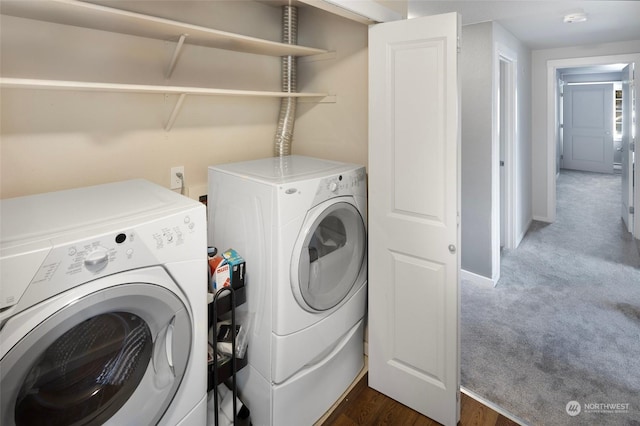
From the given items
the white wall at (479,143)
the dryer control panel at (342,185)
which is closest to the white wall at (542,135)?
the white wall at (479,143)

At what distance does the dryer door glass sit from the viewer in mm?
922

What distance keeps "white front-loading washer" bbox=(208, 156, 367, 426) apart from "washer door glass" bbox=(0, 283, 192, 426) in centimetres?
43

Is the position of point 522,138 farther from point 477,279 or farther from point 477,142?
point 477,279

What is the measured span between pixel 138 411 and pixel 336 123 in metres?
1.68

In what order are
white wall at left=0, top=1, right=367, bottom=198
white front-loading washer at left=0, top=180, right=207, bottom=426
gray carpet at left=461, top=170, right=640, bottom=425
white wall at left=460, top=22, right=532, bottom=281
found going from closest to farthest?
white front-loading washer at left=0, top=180, right=207, bottom=426 < white wall at left=0, top=1, right=367, bottom=198 < gray carpet at left=461, top=170, right=640, bottom=425 < white wall at left=460, top=22, right=532, bottom=281

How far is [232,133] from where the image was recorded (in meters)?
2.12

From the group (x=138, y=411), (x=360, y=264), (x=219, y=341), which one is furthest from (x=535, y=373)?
(x=138, y=411)

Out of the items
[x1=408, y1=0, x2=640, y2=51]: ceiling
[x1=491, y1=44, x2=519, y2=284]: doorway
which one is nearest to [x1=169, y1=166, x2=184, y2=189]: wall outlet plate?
[x1=408, y1=0, x2=640, y2=51]: ceiling

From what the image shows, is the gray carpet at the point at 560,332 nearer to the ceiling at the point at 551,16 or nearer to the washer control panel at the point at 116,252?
the washer control panel at the point at 116,252

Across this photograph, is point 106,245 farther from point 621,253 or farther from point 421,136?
point 621,253

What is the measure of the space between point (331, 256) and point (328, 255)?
22mm

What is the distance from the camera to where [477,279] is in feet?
10.0

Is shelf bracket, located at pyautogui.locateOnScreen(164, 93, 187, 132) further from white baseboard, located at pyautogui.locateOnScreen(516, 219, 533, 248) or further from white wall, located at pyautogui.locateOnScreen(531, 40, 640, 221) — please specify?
white wall, located at pyautogui.locateOnScreen(531, 40, 640, 221)

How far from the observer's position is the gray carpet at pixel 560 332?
1812mm
